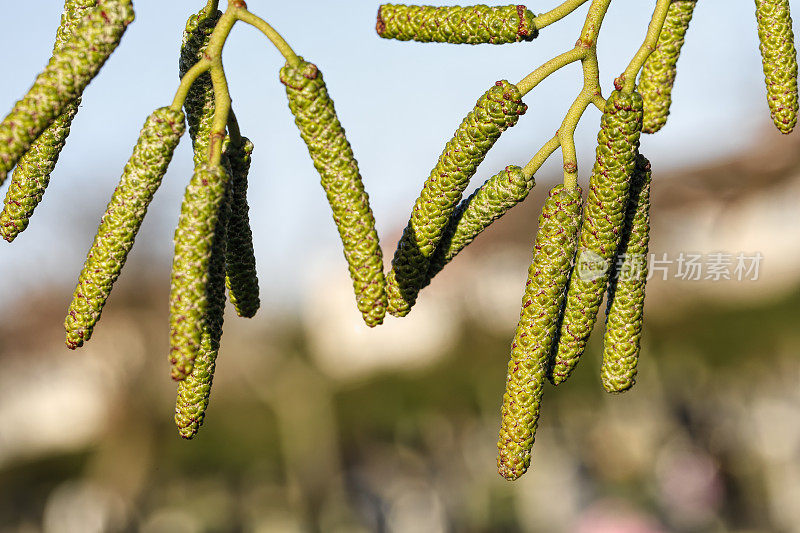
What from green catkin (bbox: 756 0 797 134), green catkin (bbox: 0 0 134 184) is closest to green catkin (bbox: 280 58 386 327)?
green catkin (bbox: 0 0 134 184)

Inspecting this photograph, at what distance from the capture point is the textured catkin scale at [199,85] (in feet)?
4.19

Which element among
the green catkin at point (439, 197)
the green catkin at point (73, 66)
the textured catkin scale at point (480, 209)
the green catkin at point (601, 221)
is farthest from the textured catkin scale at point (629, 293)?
the green catkin at point (73, 66)

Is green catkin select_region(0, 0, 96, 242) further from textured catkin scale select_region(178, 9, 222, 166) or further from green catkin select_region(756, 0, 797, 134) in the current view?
green catkin select_region(756, 0, 797, 134)

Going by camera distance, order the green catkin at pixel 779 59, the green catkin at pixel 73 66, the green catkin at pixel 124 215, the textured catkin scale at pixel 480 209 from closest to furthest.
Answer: the green catkin at pixel 73 66
the green catkin at pixel 124 215
the textured catkin scale at pixel 480 209
the green catkin at pixel 779 59

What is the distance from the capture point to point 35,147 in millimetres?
1340

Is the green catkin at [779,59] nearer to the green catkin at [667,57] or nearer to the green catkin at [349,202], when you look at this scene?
the green catkin at [667,57]

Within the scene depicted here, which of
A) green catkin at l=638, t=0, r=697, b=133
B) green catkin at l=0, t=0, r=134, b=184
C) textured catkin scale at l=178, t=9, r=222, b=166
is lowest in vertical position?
green catkin at l=638, t=0, r=697, b=133

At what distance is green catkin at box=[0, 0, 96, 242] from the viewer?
52.5 inches

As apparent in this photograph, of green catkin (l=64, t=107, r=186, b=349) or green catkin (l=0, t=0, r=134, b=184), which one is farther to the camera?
green catkin (l=64, t=107, r=186, b=349)

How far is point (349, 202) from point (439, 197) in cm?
20

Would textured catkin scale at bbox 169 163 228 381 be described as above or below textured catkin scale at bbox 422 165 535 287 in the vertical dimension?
above

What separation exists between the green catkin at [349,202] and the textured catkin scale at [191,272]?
0.18 metres

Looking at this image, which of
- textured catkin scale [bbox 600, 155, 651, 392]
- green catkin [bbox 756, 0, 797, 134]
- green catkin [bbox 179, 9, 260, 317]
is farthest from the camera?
green catkin [bbox 756, 0, 797, 134]

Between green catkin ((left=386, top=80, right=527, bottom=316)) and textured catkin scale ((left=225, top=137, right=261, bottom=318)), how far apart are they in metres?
0.25
